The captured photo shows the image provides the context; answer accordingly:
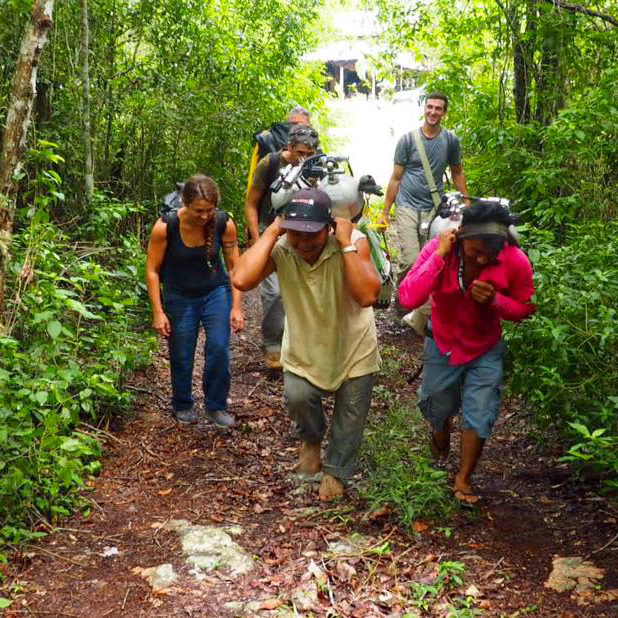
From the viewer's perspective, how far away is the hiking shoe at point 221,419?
6023 mm

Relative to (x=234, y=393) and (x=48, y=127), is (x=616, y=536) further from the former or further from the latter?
(x=48, y=127)

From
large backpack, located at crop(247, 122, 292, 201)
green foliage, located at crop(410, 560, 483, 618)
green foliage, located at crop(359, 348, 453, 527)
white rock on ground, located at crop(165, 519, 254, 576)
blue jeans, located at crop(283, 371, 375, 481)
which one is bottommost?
white rock on ground, located at crop(165, 519, 254, 576)

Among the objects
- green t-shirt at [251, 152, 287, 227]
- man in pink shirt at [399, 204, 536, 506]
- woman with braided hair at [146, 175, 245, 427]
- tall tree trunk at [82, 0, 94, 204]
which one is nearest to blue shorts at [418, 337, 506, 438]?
man in pink shirt at [399, 204, 536, 506]

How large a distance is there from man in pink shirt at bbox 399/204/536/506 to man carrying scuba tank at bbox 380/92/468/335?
3.27m

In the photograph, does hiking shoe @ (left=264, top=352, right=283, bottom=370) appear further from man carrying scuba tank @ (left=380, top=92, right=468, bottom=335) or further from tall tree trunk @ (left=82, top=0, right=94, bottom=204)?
tall tree trunk @ (left=82, top=0, right=94, bottom=204)

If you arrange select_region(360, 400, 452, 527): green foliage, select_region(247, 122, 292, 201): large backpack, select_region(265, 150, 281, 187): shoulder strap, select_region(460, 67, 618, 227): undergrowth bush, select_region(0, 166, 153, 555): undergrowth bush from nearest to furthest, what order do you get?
select_region(0, 166, 153, 555): undergrowth bush → select_region(360, 400, 452, 527): green foliage → select_region(265, 150, 281, 187): shoulder strap → select_region(460, 67, 618, 227): undergrowth bush → select_region(247, 122, 292, 201): large backpack

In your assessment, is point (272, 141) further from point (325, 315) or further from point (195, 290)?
point (325, 315)

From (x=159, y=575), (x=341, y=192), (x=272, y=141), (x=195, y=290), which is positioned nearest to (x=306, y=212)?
(x=341, y=192)

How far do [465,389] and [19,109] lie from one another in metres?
3.46

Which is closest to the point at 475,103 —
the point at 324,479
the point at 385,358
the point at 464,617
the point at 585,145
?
the point at 585,145

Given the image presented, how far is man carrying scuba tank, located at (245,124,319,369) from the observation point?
20.2 ft

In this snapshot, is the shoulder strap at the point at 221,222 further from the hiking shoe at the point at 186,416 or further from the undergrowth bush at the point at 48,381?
the hiking shoe at the point at 186,416

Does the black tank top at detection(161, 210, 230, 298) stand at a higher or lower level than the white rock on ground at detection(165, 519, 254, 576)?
higher

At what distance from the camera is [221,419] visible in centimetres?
604
